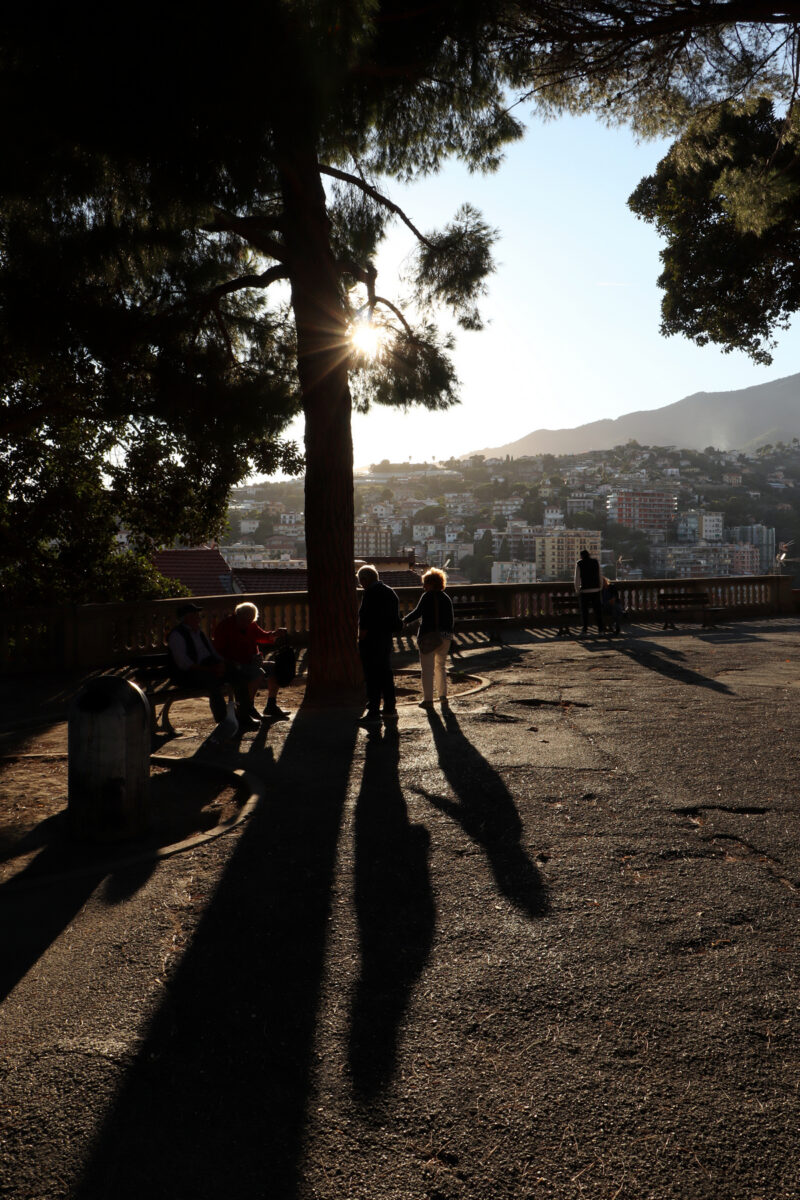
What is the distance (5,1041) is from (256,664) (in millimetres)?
6107

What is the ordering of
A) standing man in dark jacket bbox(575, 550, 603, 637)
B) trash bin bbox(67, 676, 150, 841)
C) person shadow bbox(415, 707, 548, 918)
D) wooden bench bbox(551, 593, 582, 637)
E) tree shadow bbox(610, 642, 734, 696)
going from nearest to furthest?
person shadow bbox(415, 707, 548, 918) < trash bin bbox(67, 676, 150, 841) < tree shadow bbox(610, 642, 734, 696) < standing man in dark jacket bbox(575, 550, 603, 637) < wooden bench bbox(551, 593, 582, 637)

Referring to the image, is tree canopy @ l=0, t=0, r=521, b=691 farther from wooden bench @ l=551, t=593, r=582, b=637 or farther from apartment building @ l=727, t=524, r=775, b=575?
apartment building @ l=727, t=524, r=775, b=575

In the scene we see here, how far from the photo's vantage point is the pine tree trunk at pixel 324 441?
11383 mm

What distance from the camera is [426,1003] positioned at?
134 inches

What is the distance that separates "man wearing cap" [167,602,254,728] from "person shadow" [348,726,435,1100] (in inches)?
96.1

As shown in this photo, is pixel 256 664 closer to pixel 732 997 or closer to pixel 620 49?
pixel 732 997

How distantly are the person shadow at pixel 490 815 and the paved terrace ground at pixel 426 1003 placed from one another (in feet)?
0.09

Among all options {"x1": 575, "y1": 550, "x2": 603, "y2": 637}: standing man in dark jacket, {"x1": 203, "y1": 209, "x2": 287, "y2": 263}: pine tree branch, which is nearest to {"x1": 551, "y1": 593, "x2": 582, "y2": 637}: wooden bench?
{"x1": 575, "y1": 550, "x2": 603, "y2": 637}: standing man in dark jacket

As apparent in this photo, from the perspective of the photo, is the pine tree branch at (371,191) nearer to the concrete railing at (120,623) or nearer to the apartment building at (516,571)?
the concrete railing at (120,623)

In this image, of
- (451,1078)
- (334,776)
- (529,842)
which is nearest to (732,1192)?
(451,1078)

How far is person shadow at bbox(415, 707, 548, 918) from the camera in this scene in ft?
14.9

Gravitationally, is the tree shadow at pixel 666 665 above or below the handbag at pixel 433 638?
below

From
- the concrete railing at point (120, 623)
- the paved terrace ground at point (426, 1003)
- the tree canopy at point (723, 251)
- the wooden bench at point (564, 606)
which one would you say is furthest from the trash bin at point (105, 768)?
the wooden bench at point (564, 606)

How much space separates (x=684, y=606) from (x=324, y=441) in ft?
42.7
